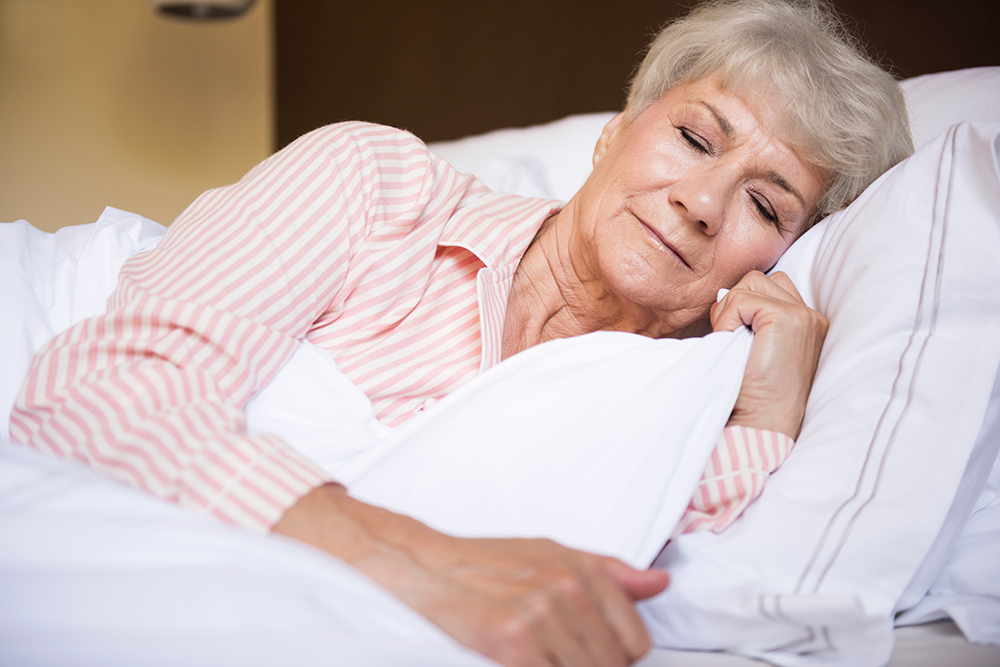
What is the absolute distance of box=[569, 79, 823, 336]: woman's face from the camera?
972 mm

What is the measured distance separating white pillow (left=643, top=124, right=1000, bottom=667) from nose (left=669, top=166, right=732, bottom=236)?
20 centimetres

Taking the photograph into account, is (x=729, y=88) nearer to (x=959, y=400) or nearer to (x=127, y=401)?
(x=959, y=400)

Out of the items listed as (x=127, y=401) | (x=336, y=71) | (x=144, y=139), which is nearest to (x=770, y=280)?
(x=127, y=401)

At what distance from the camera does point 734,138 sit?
98 cm

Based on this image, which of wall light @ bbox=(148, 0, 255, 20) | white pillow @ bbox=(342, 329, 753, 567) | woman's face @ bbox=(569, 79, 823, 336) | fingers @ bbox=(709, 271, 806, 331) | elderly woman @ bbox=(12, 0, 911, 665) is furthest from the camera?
wall light @ bbox=(148, 0, 255, 20)

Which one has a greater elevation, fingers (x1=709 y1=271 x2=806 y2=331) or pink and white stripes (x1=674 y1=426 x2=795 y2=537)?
fingers (x1=709 y1=271 x2=806 y2=331)

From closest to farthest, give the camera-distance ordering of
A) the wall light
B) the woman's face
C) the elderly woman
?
the elderly woman → the woman's face → the wall light

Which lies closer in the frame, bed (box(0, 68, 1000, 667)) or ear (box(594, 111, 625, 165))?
bed (box(0, 68, 1000, 667))

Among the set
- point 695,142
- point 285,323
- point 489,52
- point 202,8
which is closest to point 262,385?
point 285,323

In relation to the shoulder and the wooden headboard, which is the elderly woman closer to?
the shoulder

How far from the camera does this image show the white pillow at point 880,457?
2.02ft

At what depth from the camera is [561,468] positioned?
2.13 ft

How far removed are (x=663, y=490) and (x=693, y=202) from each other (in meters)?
0.44

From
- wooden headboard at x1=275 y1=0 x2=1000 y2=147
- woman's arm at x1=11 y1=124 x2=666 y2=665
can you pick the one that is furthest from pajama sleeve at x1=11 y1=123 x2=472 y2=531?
wooden headboard at x1=275 y1=0 x2=1000 y2=147
